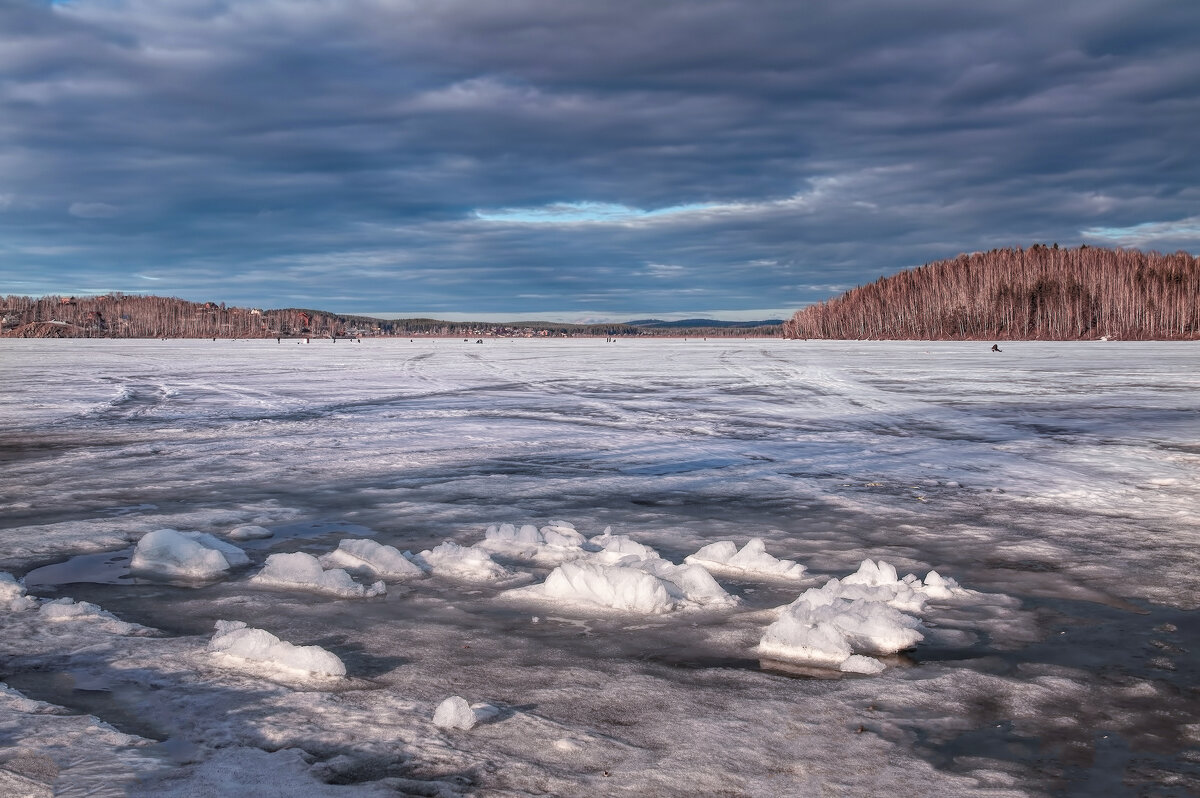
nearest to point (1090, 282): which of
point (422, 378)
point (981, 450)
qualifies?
point (422, 378)

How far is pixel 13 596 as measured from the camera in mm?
3969

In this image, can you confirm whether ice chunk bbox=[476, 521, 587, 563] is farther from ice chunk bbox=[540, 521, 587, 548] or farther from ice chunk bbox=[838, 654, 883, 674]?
ice chunk bbox=[838, 654, 883, 674]

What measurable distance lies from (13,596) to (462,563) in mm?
2019

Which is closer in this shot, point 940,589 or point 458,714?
point 458,714

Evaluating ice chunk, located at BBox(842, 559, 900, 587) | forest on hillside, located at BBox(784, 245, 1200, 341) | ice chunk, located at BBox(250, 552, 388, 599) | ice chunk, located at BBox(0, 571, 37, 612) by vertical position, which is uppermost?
forest on hillside, located at BBox(784, 245, 1200, 341)

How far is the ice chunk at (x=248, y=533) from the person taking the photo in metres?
5.35

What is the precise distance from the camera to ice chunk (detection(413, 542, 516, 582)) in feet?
14.8

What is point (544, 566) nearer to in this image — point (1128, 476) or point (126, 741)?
point (126, 741)

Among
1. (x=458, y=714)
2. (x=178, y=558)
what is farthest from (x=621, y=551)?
(x=178, y=558)

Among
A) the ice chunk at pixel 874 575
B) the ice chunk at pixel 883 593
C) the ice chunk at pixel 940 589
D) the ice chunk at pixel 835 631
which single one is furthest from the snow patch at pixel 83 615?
the ice chunk at pixel 940 589

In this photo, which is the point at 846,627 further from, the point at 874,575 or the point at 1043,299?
the point at 1043,299

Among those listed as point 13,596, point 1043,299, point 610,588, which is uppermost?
point 1043,299

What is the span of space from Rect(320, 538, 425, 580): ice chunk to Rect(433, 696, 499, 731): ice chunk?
5.91ft

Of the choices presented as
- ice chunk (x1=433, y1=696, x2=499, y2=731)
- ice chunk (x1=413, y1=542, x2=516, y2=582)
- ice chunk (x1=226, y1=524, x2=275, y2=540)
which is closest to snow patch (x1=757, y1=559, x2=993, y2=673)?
ice chunk (x1=433, y1=696, x2=499, y2=731)
